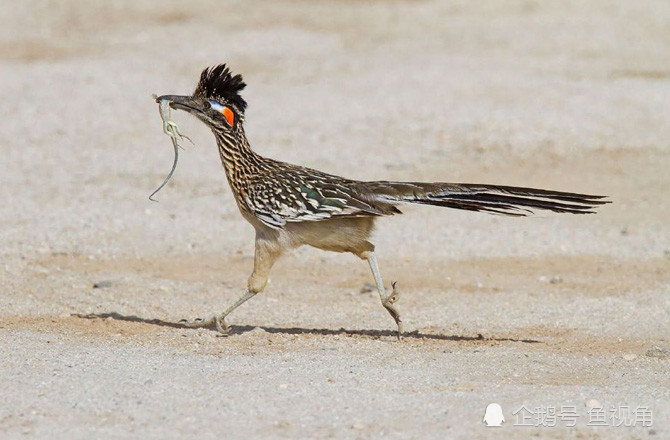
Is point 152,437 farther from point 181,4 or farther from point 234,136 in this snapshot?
point 181,4

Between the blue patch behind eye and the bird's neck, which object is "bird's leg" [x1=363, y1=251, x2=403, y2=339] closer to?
the bird's neck

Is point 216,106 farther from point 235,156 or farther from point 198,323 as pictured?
point 198,323

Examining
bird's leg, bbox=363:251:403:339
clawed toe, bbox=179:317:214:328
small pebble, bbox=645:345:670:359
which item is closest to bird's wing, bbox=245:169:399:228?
bird's leg, bbox=363:251:403:339

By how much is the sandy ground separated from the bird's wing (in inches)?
35.9

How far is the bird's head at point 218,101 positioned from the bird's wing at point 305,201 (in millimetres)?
590

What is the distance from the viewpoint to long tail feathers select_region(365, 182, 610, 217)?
27.2 ft

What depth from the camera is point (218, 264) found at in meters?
11.9

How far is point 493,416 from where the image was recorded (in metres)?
6.73

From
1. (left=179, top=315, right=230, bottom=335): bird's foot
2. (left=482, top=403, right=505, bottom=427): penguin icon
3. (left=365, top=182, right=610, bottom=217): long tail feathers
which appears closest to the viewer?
(left=482, top=403, right=505, bottom=427): penguin icon

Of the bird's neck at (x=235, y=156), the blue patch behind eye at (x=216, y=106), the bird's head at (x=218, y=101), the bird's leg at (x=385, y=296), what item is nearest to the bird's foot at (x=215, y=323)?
the bird's neck at (x=235, y=156)

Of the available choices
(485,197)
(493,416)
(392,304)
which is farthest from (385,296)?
(493,416)

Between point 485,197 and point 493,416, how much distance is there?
208 centimetres

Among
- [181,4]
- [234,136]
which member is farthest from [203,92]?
[181,4]

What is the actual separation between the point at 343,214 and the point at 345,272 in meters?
3.15
